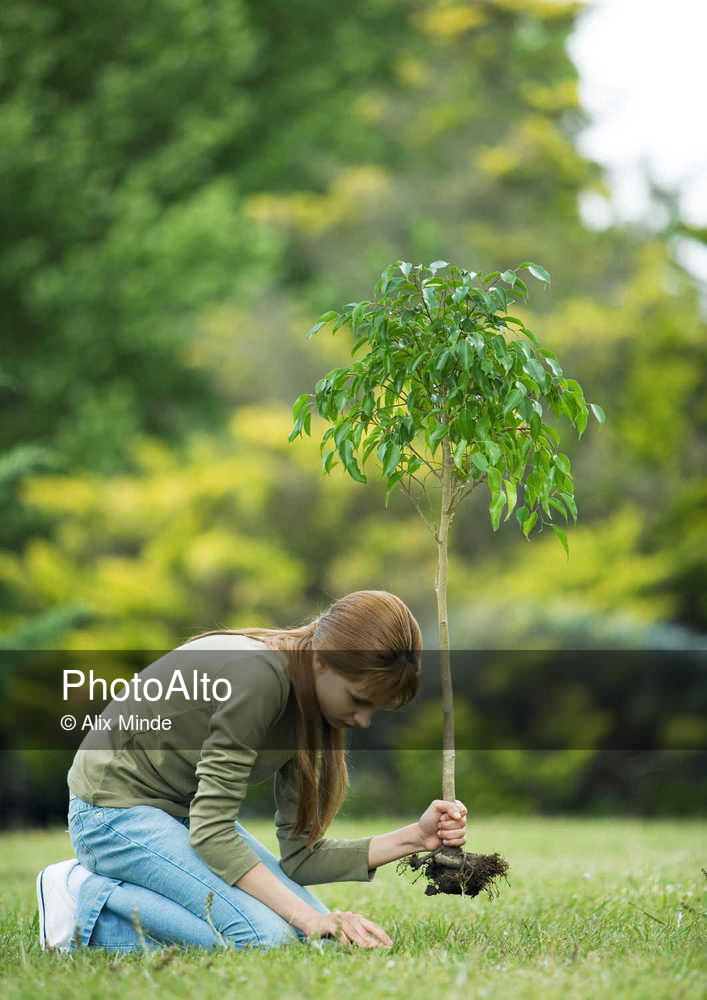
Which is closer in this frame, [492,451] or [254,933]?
[254,933]

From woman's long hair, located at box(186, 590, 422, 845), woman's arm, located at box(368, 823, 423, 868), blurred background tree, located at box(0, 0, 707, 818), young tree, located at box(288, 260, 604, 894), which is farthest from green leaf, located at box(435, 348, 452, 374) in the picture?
blurred background tree, located at box(0, 0, 707, 818)

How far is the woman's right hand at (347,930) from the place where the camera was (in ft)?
10.0

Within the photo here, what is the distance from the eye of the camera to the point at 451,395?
335 cm

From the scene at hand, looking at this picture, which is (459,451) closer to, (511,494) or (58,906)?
(511,494)

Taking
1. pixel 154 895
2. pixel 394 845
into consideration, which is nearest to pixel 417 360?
pixel 394 845

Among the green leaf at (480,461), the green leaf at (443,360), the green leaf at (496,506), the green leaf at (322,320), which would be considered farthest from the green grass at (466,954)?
the green leaf at (322,320)

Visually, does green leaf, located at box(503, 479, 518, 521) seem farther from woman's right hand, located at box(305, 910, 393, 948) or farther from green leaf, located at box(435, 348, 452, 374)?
woman's right hand, located at box(305, 910, 393, 948)

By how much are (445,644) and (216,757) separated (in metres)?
0.83

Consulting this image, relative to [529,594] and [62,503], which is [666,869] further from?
[62,503]

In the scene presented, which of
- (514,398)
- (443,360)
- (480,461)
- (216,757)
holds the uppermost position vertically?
(443,360)

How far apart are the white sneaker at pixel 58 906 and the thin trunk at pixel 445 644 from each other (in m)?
1.15

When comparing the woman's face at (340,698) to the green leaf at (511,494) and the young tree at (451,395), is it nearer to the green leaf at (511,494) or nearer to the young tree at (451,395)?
the young tree at (451,395)

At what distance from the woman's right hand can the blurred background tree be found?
6.92 m

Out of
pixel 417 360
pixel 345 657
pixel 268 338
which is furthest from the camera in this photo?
pixel 268 338
